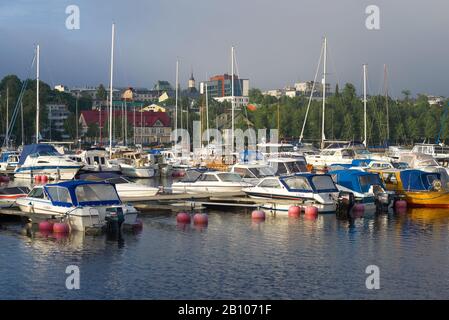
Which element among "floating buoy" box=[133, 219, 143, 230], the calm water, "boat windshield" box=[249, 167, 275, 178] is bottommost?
the calm water

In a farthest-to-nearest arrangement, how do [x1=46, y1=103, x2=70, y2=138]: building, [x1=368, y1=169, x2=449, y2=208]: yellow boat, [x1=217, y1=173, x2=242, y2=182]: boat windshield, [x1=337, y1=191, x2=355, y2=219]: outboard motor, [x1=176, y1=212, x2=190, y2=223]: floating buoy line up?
[x1=46, y1=103, x2=70, y2=138]: building < [x1=217, y1=173, x2=242, y2=182]: boat windshield < [x1=368, y1=169, x2=449, y2=208]: yellow boat < [x1=337, y1=191, x2=355, y2=219]: outboard motor < [x1=176, y1=212, x2=190, y2=223]: floating buoy

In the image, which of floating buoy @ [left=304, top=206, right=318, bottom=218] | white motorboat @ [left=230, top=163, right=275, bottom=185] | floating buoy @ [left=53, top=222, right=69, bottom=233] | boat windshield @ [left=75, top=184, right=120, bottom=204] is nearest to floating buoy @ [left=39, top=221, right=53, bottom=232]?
floating buoy @ [left=53, top=222, right=69, bottom=233]

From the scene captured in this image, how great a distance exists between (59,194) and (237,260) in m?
10.8

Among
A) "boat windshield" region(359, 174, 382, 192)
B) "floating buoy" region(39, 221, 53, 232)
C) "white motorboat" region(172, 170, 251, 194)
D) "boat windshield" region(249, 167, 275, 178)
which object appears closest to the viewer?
"floating buoy" region(39, 221, 53, 232)

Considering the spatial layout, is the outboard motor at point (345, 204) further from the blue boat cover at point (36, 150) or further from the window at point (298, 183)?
the blue boat cover at point (36, 150)

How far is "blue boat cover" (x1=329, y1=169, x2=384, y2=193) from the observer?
147 ft

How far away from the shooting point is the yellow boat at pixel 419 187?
46.5 m

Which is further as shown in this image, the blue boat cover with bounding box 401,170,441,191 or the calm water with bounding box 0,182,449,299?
the blue boat cover with bounding box 401,170,441,191

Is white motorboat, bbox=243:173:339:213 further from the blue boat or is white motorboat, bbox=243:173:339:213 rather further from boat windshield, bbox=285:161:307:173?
boat windshield, bbox=285:161:307:173

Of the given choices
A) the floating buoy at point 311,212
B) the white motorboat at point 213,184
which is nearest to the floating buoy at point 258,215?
the floating buoy at point 311,212

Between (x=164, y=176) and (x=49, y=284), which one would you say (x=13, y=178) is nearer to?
(x=164, y=176)

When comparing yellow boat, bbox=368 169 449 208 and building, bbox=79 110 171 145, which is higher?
building, bbox=79 110 171 145

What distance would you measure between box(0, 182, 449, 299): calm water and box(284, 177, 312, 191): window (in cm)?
285

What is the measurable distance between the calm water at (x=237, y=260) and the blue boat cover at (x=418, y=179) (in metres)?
7.44
